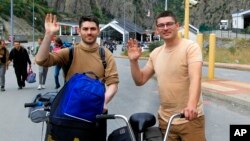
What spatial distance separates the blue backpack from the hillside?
237 feet

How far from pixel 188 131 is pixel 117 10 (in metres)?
138

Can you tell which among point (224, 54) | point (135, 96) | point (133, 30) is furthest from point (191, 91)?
point (133, 30)

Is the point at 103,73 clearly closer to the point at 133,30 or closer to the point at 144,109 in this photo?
the point at 144,109

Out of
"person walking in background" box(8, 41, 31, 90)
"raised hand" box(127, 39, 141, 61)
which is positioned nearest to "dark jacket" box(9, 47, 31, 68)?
"person walking in background" box(8, 41, 31, 90)

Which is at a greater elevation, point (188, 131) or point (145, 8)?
point (145, 8)

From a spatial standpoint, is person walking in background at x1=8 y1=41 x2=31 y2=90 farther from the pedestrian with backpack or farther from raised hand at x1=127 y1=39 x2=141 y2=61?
raised hand at x1=127 y1=39 x2=141 y2=61

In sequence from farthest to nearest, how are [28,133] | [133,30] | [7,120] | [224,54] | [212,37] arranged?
[133,30]
[224,54]
[212,37]
[7,120]
[28,133]

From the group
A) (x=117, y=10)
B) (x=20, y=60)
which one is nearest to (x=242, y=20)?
(x=20, y=60)

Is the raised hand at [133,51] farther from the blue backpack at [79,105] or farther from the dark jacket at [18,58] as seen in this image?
the dark jacket at [18,58]

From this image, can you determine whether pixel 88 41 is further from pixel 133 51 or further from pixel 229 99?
pixel 229 99

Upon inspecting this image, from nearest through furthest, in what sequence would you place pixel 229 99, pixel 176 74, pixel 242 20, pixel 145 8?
pixel 176 74 < pixel 229 99 < pixel 242 20 < pixel 145 8

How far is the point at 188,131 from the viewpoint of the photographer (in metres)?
3.88

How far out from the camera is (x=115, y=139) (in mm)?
3457

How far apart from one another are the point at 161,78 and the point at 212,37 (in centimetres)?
1308
